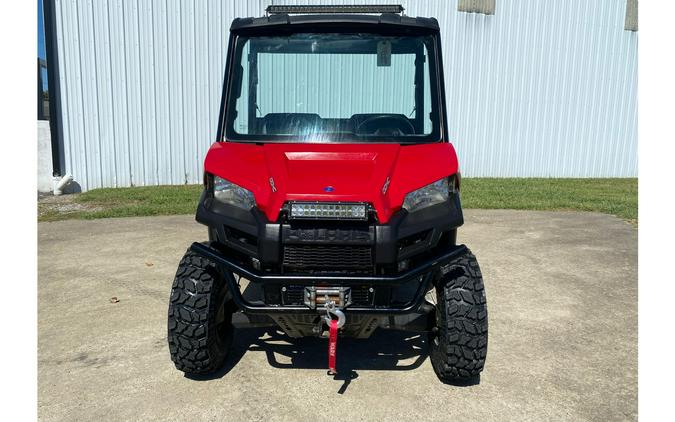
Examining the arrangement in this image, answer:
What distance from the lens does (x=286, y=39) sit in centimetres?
346

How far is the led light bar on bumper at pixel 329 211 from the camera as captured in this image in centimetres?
280

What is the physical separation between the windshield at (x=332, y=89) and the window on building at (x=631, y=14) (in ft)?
39.8

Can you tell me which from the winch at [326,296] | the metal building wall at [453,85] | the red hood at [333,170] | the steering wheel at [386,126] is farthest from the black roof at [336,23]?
A: the metal building wall at [453,85]

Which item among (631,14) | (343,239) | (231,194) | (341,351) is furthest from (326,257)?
(631,14)

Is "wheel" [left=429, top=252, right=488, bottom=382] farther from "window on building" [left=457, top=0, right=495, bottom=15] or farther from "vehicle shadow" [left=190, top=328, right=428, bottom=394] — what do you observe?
"window on building" [left=457, top=0, right=495, bottom=15]

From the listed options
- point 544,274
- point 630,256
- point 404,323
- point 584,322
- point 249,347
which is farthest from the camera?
point 630,256

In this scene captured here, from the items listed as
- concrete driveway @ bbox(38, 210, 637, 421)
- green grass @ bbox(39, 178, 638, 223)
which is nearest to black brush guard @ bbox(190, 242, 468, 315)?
concrete driveway @ bbox(38, 210, 637, 421)

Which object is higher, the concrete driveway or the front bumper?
the front bumper

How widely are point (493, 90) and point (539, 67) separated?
1.27 metres

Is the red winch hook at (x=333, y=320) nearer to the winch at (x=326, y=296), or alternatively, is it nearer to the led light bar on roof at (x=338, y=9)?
the winch at (x=326, y=296)

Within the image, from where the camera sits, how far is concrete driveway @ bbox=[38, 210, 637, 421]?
2.99 m

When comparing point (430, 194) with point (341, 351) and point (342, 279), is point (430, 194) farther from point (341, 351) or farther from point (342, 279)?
point (341, 351)

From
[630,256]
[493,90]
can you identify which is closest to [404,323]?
[630,256]

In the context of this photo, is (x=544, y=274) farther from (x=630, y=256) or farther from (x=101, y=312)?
(x=101, y=312)
